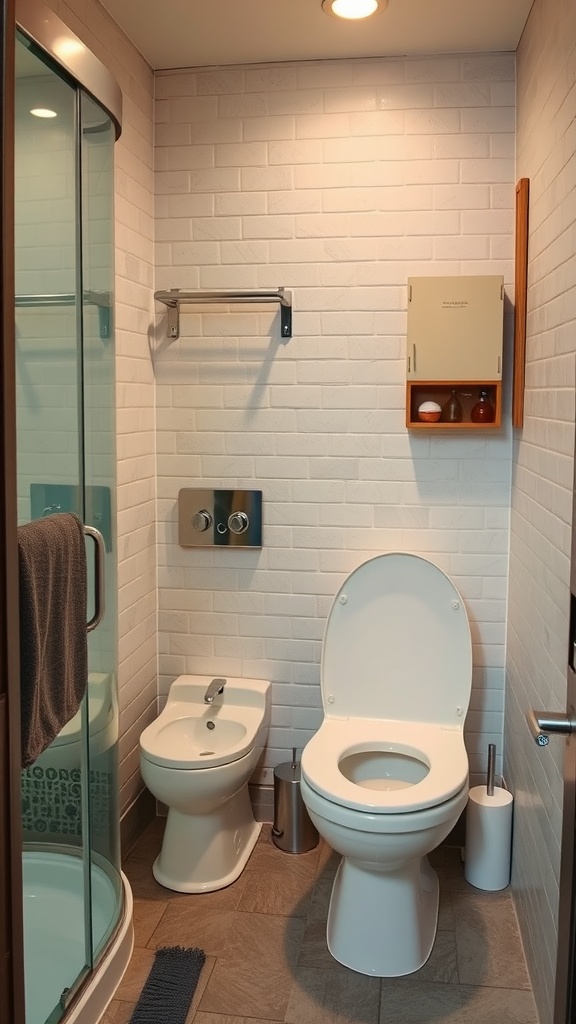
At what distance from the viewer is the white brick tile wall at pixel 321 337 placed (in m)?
2.64

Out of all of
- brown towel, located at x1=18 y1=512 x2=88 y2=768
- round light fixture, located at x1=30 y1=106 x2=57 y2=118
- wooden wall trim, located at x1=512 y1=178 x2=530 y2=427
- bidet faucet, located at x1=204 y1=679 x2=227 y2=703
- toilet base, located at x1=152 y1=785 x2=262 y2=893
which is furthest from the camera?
bidet faucet, located at x1=204 y1=679 x2=227 y2=703

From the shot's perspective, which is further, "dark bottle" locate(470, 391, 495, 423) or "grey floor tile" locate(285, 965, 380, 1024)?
"dark bottle" locate(470, 391, 495, 423)

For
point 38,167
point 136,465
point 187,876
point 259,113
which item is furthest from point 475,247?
point 187,876

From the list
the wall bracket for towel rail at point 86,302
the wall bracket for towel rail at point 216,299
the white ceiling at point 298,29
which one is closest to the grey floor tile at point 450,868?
the wall bracket for towel rail at point 216,299

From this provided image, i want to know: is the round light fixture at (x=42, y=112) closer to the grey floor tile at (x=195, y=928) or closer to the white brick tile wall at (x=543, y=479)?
the white brick tile wall at (x=543, y=479)

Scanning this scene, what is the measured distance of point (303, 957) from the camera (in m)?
2.20

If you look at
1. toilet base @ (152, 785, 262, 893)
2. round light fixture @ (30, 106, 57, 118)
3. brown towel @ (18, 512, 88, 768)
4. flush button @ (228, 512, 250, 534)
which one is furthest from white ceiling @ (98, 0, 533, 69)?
toilet base @ (152, 785, 262, 893)

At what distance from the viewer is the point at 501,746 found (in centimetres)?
277

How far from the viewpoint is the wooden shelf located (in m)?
2.55

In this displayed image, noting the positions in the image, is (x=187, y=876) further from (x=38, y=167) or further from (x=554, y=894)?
(x=38, y=167)

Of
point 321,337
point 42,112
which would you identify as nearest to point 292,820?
point 321,337

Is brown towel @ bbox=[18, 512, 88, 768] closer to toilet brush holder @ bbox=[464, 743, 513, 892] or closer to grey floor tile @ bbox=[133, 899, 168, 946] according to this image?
grey floor tile @ bbox=[133, 899, 168, 946]

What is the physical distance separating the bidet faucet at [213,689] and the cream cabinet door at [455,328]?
1097mm

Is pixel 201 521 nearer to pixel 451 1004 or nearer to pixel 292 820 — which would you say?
pixel 292 820
